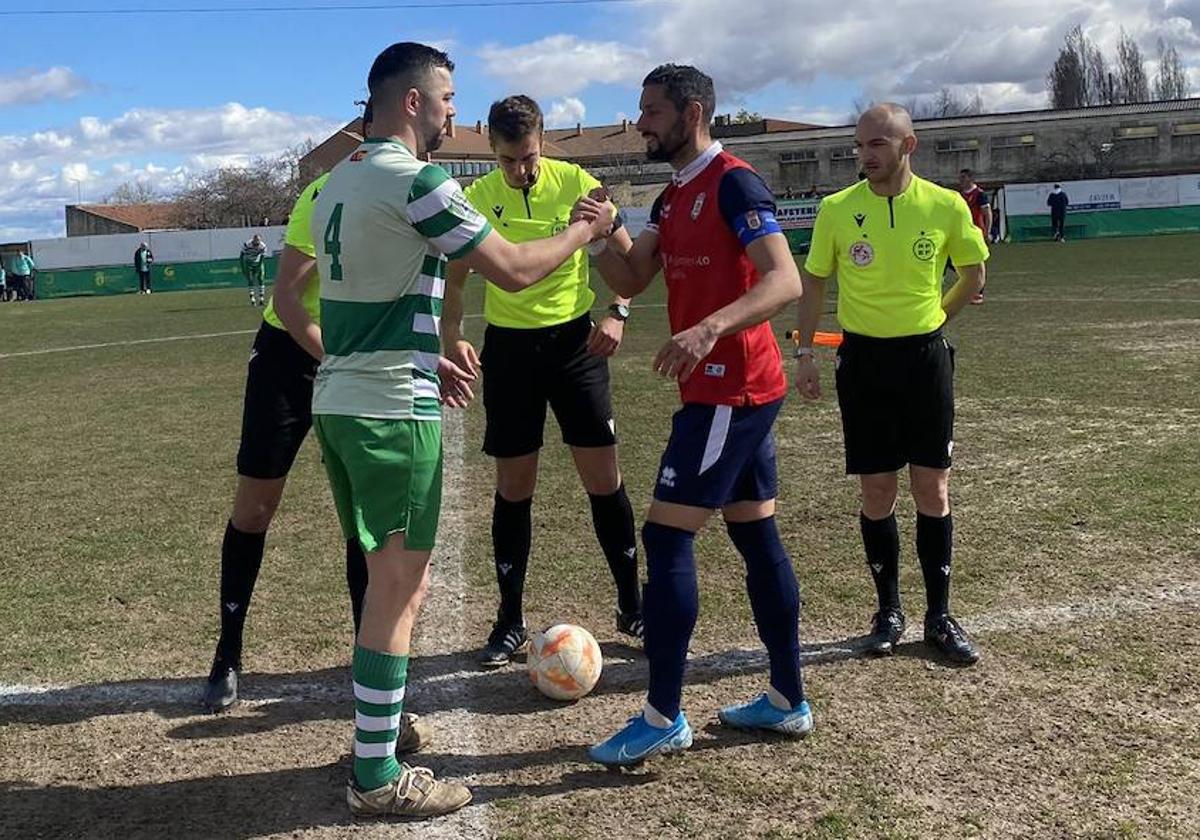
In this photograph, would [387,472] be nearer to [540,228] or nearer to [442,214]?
[442,214]

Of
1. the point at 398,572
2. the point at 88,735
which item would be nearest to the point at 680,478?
the point at 398,572

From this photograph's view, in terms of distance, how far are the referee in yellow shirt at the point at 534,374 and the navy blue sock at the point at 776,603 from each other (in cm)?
113

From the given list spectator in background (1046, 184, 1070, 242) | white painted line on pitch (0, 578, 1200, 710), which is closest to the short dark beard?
white painted line on pitch (0, 578, 1200, 710)

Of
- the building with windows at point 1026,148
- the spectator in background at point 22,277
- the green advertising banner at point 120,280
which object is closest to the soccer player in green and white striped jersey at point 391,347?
the green advertising banner at point 120,280

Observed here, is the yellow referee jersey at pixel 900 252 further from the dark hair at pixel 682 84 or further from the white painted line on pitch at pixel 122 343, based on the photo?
the white painted line on pitch at pixel 122 343

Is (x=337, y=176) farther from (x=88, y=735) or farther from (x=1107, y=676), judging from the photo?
(x=1107, y=676)

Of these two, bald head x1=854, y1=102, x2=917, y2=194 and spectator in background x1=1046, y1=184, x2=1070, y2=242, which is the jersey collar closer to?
bald head x1=854, y1=102, x2=917, y2=194

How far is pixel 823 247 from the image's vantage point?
16.3ft

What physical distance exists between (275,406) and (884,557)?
8.84 feet

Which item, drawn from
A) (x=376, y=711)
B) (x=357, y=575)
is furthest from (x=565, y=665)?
(x=376, y=711)

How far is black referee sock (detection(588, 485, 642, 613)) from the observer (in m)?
4.99

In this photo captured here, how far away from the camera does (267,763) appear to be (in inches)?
149

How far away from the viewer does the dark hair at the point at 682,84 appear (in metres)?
3.62

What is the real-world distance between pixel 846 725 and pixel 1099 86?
105739 mm
